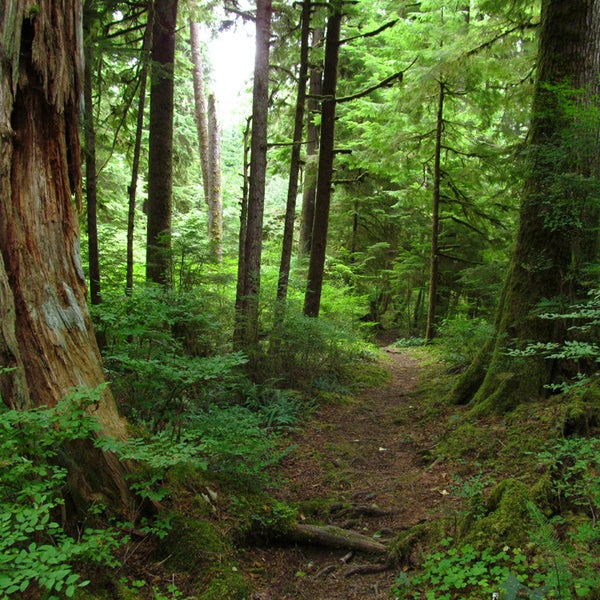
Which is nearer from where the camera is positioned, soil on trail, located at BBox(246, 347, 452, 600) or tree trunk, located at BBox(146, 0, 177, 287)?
soil on trail, located at BBox(246, 347, 452, 600)

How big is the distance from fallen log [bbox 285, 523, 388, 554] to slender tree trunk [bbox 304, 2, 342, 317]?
6.91 metres

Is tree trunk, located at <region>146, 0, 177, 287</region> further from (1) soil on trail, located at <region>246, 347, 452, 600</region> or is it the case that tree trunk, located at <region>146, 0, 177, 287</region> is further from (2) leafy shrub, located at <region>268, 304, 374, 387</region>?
(1) soil on trail, located at <region>246, 347, 452, 600</region>

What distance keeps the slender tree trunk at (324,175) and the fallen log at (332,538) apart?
691 cm

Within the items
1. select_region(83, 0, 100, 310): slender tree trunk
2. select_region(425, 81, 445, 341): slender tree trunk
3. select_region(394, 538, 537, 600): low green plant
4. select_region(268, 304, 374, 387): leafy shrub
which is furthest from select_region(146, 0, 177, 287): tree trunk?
select_region(425, 81, 445, 341): slender tree trunk

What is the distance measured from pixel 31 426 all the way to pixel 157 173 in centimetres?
685

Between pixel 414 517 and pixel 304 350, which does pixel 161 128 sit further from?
Answer: pixel 414 517

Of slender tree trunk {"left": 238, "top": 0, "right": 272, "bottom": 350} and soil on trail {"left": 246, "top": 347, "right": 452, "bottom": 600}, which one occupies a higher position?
slender tree trunk {"left": 238, "top": 0, "right": 272, "bottom": 350}

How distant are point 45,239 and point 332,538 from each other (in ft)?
11.3

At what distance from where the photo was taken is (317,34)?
665 inches

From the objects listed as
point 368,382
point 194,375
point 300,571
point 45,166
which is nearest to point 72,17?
point 45,166

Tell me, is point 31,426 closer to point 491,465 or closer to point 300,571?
point 300,571

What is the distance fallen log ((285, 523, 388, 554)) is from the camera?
3.91 metres

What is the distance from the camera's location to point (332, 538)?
Result: 398cm

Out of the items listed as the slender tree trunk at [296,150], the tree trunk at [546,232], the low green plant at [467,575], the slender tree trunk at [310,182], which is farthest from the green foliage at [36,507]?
the slender tree trunk at [310,182]
